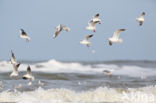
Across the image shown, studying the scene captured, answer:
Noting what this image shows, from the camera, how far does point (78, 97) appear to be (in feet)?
56.4

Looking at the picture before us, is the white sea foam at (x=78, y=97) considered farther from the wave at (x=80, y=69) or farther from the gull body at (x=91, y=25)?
the wave at (x=80, y=69)

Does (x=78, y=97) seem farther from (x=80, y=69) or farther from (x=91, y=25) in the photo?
(x=80, y=69)

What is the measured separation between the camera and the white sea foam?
16484 mm

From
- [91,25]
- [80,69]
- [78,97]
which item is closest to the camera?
[78,97]

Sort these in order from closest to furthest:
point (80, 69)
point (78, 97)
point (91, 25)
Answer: point (78, 97) → point (91, 25) → point (80, 69)

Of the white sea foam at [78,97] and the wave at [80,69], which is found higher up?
the wave at [80,69]

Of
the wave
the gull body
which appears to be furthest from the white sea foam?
the wave

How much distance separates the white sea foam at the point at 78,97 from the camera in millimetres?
16484

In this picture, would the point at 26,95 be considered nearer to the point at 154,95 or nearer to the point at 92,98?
the point at 92,98

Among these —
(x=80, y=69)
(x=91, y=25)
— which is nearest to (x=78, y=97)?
(x=91, y=25)

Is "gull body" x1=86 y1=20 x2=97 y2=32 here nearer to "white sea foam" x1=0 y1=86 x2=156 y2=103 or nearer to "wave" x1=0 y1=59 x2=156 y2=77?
"white sea foam" x1=0 y1=86 x2=156 y2=103

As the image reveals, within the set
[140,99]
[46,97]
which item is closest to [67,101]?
[46,97]

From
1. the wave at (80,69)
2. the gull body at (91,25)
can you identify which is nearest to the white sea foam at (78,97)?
the gull body at (91,25)

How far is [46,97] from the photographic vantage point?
55.5ft
